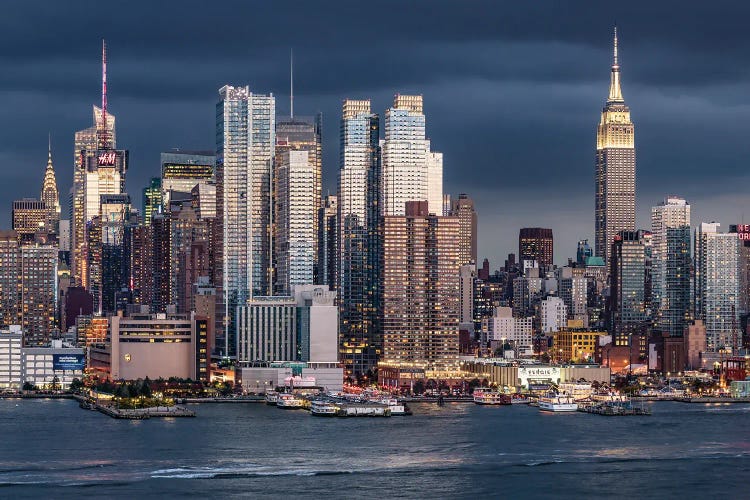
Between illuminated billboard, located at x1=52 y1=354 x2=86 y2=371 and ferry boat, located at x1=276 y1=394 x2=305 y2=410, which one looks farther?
illuminated billboard, located at x1=52 y1=354 x2=86 y2=371

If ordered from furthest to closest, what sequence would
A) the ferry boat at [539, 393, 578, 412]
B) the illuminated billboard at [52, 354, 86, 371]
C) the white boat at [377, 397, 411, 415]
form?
1. the illuminated billboard at [52, 354, 86, 371]
2. the ferry boat at [539, 393, 578, 412]
3. the white boat at [377, 397, 411, 415]

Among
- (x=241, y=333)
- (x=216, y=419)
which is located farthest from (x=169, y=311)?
(x=216, y=419)

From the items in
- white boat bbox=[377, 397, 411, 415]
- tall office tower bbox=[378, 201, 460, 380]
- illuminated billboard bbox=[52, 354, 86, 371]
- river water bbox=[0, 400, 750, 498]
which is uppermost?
tall office tower bbox=[378, 201, 460, 380]

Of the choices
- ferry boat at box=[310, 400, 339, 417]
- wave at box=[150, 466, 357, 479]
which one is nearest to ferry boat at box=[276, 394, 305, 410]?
ferry boat at box=[310, 400, 339, 417]

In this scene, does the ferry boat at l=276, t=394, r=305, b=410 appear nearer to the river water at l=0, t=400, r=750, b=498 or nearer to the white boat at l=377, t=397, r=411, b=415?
the white boat at l=377, t=397, r=411, b=415

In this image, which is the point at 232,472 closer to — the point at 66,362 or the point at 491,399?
the point at 491,399

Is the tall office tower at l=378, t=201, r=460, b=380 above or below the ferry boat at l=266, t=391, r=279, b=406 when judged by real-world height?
above

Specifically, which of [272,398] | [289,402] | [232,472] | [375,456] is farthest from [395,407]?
[232,472]
